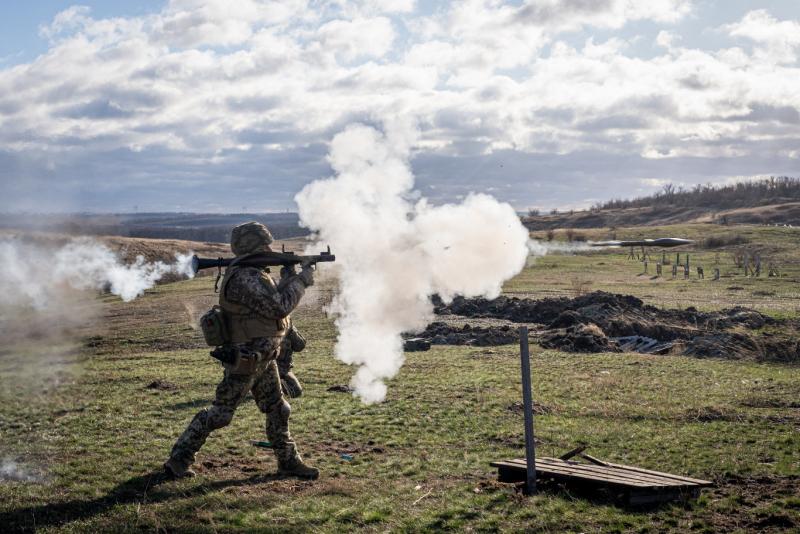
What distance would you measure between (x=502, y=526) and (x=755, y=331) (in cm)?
2223

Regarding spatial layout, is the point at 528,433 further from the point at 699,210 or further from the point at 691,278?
Answer: the point at 699,210

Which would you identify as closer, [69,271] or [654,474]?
[654,474]

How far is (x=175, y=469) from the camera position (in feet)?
32.9

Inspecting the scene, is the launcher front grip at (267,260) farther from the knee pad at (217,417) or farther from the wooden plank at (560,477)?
the wooden plank at (560,477)

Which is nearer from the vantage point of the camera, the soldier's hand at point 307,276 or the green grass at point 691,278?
the soldier's hand at point 307,276

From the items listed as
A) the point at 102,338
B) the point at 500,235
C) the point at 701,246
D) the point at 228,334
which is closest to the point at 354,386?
the point at 500,235

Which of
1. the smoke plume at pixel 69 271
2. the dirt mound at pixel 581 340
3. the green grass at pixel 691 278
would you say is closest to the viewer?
the smoke plume at pixel 69 271

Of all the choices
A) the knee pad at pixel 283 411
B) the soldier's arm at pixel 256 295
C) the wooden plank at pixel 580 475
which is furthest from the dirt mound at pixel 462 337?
the soldier's arm at pixel 256 295

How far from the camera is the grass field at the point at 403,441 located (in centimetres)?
→ 880

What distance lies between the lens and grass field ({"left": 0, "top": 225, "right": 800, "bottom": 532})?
880cm

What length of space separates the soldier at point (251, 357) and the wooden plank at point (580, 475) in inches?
113

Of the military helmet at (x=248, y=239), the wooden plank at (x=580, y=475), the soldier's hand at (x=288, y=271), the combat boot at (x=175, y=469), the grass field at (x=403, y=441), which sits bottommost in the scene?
the grass field at (x=403, y=441)

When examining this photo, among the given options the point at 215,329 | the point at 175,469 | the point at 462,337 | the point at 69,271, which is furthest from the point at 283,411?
the point at 69,271

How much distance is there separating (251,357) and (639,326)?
21.9 meters
